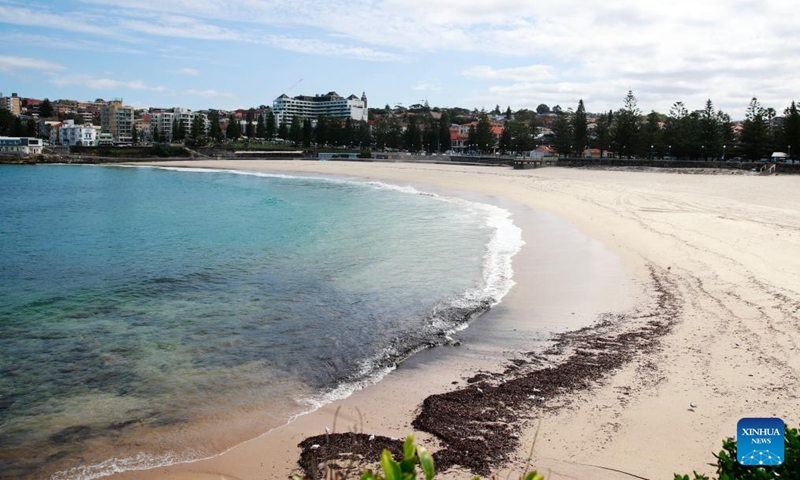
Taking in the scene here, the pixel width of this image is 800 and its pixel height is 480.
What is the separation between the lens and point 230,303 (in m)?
11.8

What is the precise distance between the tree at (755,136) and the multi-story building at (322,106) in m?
124

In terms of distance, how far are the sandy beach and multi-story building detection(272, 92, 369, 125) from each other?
159 m

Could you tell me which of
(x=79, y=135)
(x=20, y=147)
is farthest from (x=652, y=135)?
(x=79, y=135)

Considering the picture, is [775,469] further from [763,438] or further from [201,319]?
[201,319]

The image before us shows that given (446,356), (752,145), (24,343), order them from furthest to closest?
(752,145), (24,343), (446,356)

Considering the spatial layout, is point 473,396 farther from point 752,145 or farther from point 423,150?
point 423,150

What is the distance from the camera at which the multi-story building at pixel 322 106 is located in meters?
171

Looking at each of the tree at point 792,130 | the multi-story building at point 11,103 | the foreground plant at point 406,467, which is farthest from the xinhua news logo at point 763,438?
the multi-story building at point 11,103

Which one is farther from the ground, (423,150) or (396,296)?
(423,150)

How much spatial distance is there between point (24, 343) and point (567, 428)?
27.7 feet

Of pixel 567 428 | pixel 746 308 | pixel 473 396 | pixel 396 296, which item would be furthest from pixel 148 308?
pixel 746 308

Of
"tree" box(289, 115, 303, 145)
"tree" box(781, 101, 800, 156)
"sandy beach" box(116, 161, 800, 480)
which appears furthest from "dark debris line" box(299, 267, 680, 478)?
"tree" box(289, 115, 303, 145)

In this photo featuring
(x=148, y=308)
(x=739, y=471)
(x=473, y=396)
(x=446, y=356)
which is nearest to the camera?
(x=739, y=471)

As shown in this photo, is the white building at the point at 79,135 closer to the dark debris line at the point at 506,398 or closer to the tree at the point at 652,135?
the tree at the point at 652,135
